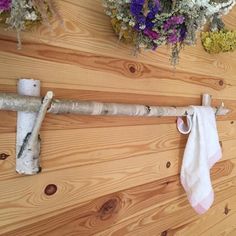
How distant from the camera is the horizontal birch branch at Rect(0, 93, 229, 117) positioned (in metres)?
0.70

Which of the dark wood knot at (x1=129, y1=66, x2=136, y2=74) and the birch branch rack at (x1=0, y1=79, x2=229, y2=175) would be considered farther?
the dark wood knot at (x1=129, y1=66, x2=136, y2=74)

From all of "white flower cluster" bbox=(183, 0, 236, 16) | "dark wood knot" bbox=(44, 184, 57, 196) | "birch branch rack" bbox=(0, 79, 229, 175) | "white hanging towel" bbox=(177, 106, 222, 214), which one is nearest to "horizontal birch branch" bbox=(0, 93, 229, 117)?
"birch branch rack" bbox=(0, 79, 229, 175)

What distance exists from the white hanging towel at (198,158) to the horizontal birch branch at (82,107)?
104 mm

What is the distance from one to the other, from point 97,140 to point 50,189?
20cm

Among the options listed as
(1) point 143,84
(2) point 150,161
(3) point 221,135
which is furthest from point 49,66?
(3) point 221,135

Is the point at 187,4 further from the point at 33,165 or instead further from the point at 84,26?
the point at 33,165

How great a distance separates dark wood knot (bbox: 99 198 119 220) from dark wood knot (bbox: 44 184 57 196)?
0.64 feet

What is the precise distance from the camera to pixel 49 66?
835 mm

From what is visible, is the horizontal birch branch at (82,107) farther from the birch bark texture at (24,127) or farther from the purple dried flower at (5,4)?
the purple dried flower at (5,4)

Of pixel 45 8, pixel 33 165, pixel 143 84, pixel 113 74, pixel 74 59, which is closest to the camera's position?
pixel 45 8

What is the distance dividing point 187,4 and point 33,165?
Answer: 549mm

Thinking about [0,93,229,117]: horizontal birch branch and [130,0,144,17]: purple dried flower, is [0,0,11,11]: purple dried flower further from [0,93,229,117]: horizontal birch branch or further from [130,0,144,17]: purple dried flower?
[130,0,144,17]: purple dried flower

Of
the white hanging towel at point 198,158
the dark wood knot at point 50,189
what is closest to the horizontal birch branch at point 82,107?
the white hanging towel at point 198,158

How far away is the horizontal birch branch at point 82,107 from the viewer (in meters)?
0.70
